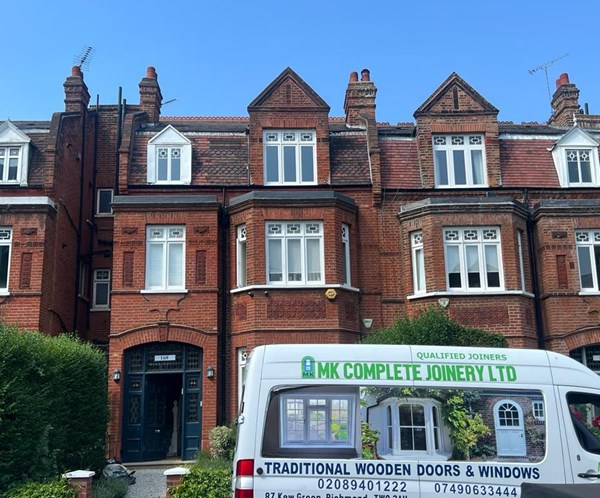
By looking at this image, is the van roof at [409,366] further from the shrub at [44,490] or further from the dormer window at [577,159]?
the dormer window at [577,159]

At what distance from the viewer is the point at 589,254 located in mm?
19391

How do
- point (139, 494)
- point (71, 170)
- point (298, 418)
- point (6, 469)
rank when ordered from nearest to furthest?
point (298, 418)
point (6, 469)
point (139, 494)
point (71, 170)

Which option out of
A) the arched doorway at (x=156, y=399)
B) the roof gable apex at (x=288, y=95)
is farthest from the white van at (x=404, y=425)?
the roof gable apex at (x=288, y=95)

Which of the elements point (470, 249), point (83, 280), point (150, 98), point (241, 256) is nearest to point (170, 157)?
point (241, 256)

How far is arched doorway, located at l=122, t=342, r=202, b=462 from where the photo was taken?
18.2 m

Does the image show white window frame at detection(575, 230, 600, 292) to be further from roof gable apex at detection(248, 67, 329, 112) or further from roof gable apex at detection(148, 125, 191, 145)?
roof gable apex at detection(148, 125, 191, 145)

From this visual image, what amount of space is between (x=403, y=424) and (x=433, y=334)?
7.46 m

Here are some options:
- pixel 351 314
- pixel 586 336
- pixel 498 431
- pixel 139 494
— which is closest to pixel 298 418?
pixel 498 431

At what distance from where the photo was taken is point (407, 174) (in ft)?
67.9

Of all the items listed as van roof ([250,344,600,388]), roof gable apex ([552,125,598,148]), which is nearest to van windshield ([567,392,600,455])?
van roof ([250,344,600,388])

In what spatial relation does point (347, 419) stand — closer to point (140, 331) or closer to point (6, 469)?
point (6, 469)

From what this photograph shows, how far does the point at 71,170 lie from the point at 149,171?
385 cm

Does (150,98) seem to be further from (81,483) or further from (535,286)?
(81,483)

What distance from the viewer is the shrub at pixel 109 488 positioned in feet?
39.6
